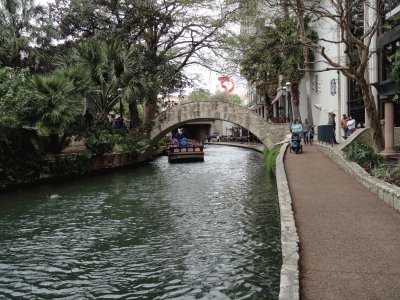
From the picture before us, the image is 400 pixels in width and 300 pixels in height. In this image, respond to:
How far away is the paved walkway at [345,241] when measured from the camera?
4797mm

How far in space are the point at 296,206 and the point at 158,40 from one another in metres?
24.1

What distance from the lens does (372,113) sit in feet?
52.0

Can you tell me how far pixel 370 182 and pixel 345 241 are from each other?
14.3 feet

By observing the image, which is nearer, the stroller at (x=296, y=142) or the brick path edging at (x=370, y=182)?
the brick path edging at (x=370, y=182)

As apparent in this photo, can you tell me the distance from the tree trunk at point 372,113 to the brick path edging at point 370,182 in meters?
1.37

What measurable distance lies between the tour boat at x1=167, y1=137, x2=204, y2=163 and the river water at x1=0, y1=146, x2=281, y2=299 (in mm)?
13107

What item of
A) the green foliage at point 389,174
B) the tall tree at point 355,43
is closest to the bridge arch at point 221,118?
the tall tree at point 355,43

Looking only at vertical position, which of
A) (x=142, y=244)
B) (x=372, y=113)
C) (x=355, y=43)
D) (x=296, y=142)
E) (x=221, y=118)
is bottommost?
(x=142, y=244)

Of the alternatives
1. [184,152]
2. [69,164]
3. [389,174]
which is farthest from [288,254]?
[184,152]

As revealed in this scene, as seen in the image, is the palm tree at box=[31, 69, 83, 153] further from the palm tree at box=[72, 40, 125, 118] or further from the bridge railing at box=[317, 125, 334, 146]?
the bridge railing at box=[317, 125, 334, 146]

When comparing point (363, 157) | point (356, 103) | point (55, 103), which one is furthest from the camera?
point (356, 103)

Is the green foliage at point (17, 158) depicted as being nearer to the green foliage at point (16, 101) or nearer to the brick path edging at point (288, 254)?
the green foliage at point (16, 101)

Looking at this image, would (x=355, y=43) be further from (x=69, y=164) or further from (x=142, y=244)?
(x=69, y=164)

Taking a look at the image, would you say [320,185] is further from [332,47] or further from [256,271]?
[332,47]
